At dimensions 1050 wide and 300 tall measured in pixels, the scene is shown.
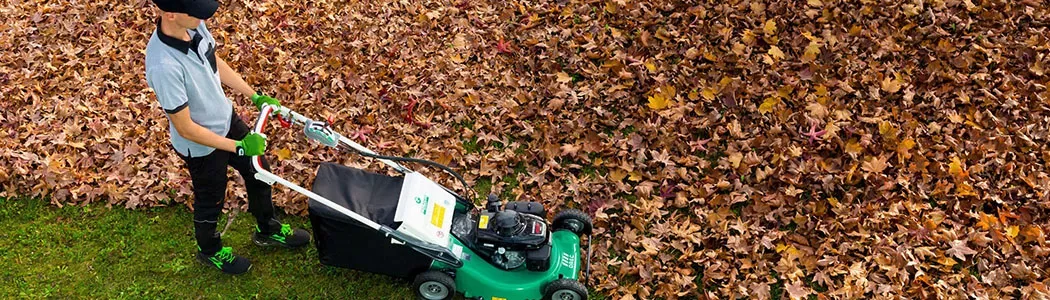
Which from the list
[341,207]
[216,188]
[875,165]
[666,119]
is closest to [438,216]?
[341,207]

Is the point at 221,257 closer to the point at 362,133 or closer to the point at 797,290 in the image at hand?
the point at 362,133

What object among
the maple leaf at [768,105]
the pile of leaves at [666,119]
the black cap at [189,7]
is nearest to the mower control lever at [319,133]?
the black cap at [189,7]

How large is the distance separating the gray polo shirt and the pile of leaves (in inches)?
55.9

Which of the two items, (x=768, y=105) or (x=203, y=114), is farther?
(x=768, y=105)

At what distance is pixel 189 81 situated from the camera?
3.48 meters

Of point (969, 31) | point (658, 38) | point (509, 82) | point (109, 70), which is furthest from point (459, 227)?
point (969, 31)

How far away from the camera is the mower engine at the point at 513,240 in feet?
13.1

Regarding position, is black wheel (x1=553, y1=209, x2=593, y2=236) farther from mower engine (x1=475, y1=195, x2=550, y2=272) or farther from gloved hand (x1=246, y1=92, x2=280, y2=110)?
gloved hand (x1=246, y1=92, x2=280, y2=110)

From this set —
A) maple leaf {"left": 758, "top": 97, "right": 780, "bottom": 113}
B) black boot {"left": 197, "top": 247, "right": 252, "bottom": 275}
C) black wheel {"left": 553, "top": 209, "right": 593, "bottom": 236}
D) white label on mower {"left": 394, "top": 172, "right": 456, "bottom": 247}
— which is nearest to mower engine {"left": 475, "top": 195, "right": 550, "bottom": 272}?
white label on mower {"left": 394, "top": 172, "right": 456, "bottom": 247}

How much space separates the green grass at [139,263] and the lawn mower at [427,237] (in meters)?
0.53

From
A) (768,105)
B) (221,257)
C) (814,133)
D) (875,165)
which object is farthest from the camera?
(768,105)

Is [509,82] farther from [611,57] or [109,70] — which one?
[109,70]

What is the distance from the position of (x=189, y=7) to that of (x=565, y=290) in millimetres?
2497

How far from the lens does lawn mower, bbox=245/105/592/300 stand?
3.86 meters
